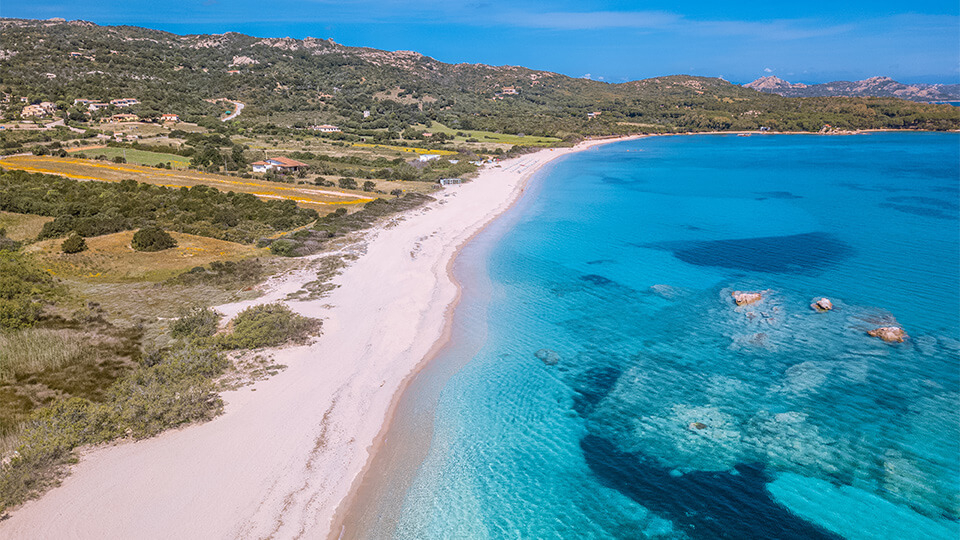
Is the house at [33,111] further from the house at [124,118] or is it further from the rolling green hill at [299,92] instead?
the house at [124,118]

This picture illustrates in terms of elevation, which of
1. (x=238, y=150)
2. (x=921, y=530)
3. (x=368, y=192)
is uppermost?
(x=238, y=150)

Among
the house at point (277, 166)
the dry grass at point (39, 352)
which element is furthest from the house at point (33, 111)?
the dry grass at point (39, 352)

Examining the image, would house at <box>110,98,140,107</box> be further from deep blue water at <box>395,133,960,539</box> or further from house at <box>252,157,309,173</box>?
deep blue water at <box>395,133,960,539</box>

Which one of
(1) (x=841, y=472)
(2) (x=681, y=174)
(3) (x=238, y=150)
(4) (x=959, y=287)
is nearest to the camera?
(1) (x=841, y=472)

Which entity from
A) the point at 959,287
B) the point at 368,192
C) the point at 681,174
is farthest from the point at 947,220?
the point at 368,192

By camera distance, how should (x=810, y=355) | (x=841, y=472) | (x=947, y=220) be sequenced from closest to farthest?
(x=841, y=472) < (x=810, y=355) < (x=947, y=220)

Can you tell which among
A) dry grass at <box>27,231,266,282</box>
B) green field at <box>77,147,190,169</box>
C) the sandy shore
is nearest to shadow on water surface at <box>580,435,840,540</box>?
the sandy shore

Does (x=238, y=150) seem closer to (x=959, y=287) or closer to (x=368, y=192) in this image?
(x=368, y=192)
